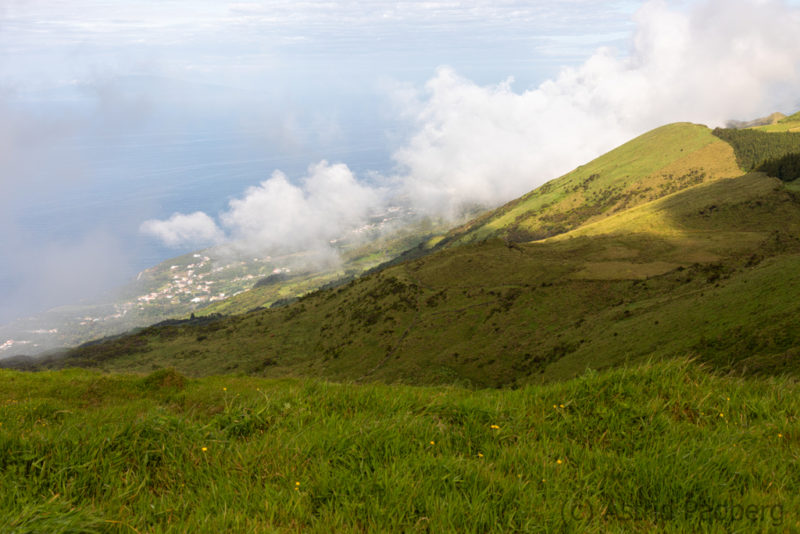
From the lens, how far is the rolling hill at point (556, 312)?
2608 centimetres

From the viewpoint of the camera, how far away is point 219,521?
2904 millimetres

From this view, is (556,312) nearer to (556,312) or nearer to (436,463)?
(556,312)

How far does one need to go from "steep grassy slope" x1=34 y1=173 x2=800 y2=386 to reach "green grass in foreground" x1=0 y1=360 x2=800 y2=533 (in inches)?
293

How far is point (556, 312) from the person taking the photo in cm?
4906

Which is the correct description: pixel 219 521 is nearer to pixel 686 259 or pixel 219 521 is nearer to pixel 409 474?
pixel 409 474

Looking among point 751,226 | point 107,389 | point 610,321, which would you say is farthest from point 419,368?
point 751,226

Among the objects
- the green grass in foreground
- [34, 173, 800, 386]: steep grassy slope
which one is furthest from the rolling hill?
the green grass in foreground

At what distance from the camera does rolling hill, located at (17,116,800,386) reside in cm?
2608

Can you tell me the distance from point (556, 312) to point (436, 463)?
4914cm

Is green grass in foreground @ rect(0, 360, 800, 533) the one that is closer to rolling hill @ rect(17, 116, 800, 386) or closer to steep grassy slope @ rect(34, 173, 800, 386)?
rolling hill @ rect(17, 116, 800, 386)

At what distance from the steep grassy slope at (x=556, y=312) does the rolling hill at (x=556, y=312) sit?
0.22m

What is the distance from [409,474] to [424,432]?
916 millimetres

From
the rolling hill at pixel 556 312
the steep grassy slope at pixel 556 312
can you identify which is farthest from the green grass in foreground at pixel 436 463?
the steep grassy slope at pixel 556 312

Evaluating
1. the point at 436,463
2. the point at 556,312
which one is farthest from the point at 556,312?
the point at 436,463
